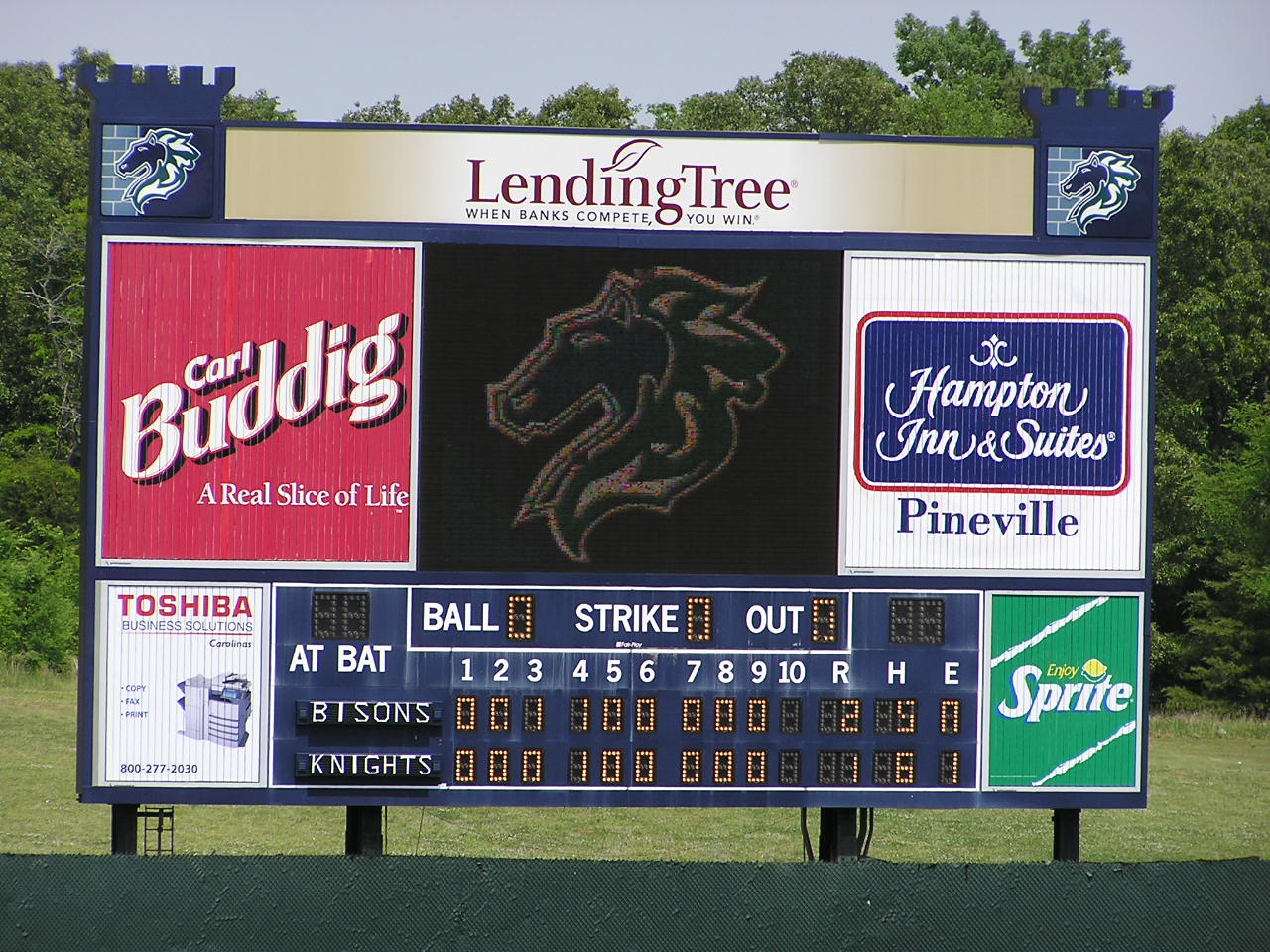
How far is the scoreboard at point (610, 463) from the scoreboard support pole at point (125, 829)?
1.79ft

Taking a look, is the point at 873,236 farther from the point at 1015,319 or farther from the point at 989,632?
the point at 989,632

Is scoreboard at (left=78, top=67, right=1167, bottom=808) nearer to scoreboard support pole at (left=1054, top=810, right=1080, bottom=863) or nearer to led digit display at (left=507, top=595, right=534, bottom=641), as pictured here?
led digit display at (left=507, top=595, right=534, bottom=641)

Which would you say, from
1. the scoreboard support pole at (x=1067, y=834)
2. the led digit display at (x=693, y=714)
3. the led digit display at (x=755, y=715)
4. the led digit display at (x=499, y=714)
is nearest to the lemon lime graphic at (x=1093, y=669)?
the scoreboard support pole at (x=1067, y=834)

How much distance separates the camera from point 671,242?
A: 11102mm

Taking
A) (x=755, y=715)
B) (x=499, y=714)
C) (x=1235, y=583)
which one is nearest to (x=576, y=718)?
(x=499, y=714)

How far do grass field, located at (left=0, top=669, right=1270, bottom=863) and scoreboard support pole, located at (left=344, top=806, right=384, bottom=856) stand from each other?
5567 mm

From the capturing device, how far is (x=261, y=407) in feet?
36.0

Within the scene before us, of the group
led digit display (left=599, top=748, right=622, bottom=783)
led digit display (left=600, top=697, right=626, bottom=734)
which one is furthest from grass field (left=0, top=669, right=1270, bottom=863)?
led digit display (left=600, top=697, right=626, bottom=734)

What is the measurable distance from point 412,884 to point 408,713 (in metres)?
1.30

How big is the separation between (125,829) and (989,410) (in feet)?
22.7

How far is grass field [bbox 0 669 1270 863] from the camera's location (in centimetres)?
1791

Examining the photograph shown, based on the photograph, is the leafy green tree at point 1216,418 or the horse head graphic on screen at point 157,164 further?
the leafy green tree at point 1216,418

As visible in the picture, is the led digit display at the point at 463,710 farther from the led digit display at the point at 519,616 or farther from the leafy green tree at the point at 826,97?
the leafy green tree at the point at 826,97

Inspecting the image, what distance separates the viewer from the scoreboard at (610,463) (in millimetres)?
10945
